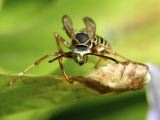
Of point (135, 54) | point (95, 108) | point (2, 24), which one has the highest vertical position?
point (2, 24)

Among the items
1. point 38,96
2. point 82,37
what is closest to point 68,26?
point 82,37

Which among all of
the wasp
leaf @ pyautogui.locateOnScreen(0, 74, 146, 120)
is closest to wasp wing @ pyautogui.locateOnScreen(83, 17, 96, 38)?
the wasp

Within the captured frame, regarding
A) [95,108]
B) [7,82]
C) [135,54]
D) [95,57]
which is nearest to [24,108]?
[7,82]

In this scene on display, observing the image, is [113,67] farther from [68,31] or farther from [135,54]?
[135,54]

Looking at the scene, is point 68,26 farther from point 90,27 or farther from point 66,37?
point 66,37

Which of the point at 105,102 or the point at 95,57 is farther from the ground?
the point at 95,57

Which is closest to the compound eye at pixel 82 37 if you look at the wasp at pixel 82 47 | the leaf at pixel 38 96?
the wasp at pixel 82 47
